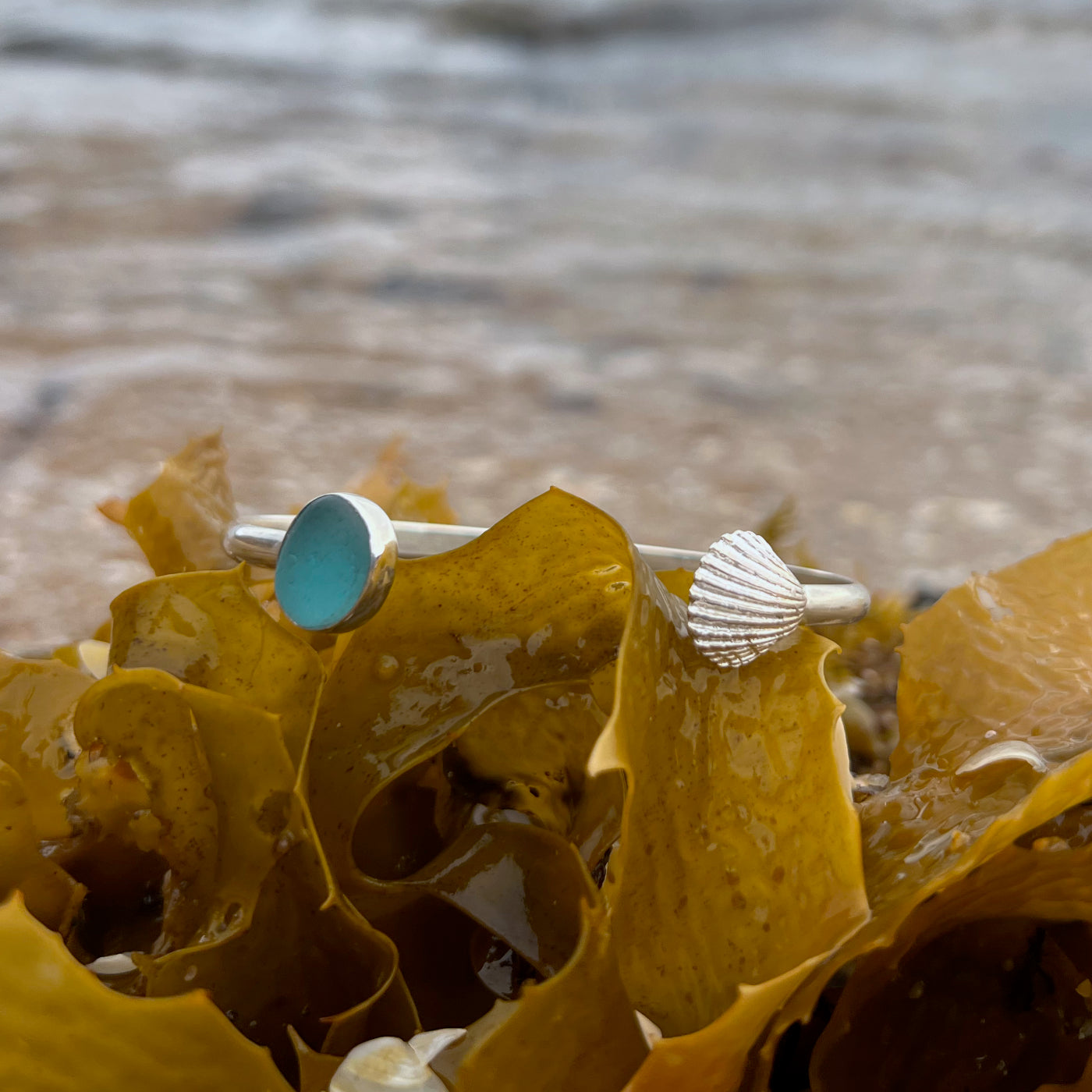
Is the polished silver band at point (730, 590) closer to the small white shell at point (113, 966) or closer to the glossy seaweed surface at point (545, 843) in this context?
the glossy seaweed surface at point (545, 843)

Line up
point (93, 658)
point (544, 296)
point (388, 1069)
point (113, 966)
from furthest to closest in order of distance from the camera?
point (544, 296) < point (93, 658) < point (113, 966) < point (388, 1069)

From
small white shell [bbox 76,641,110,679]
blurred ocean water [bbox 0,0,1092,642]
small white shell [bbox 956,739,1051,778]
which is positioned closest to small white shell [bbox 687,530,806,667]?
small white shell [bbox 956,739,1051,778]

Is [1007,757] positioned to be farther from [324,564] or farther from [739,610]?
[324,564]

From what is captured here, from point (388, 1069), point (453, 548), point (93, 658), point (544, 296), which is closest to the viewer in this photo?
point (388, 1069)

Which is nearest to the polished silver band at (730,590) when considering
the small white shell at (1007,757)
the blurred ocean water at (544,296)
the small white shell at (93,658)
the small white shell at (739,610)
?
the small white shell at (739,610)

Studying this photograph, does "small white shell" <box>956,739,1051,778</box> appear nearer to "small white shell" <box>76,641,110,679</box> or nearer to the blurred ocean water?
"small white shell" <box>76,641,110,679</box>

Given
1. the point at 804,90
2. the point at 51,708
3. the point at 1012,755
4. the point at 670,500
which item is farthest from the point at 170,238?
the point at 804,90

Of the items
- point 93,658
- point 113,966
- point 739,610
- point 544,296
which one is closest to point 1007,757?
point 739,610

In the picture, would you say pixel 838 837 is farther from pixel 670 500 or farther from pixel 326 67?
pixel 326 67
